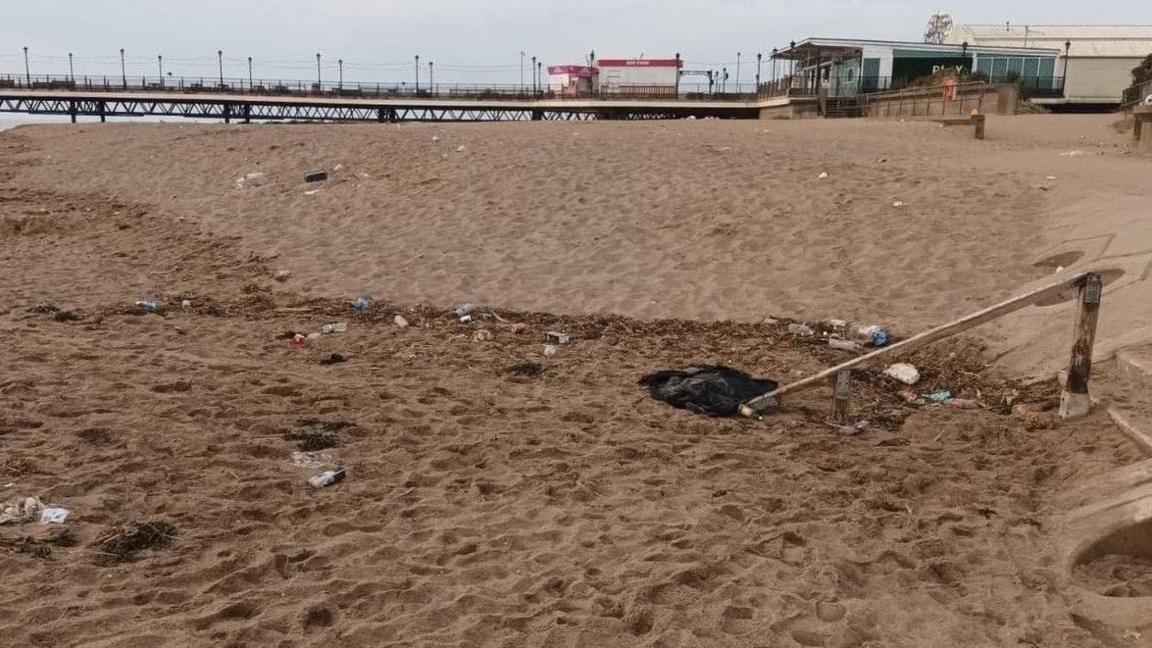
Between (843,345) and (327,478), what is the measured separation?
419 cm

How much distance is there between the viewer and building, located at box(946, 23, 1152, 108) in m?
41.7

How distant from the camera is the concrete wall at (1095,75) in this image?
4184cm

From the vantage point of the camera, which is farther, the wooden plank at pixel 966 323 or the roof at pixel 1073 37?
the roof at pixel 1073 37

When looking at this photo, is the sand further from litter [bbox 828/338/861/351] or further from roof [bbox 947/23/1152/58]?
roof [bbox 947/23/1152/58]

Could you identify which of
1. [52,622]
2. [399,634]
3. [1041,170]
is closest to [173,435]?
[52,622]

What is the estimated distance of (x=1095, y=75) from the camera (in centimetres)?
4216

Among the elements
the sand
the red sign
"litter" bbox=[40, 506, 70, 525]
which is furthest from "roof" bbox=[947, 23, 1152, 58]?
"litter" bbox=[40, 506, 70, 525]

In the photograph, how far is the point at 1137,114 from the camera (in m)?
16.4

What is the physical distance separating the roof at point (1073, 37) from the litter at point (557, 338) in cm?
4570

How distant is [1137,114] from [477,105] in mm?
36093

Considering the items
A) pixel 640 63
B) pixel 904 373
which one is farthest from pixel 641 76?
pixel 904 373

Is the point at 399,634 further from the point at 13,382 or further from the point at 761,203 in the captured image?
the point at 761,203

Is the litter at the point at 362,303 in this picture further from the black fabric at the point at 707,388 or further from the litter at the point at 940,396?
the litter at the point at 940,396

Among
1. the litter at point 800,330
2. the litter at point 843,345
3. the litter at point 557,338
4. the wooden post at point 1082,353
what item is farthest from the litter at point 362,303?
the wooden post at point 1082,353
